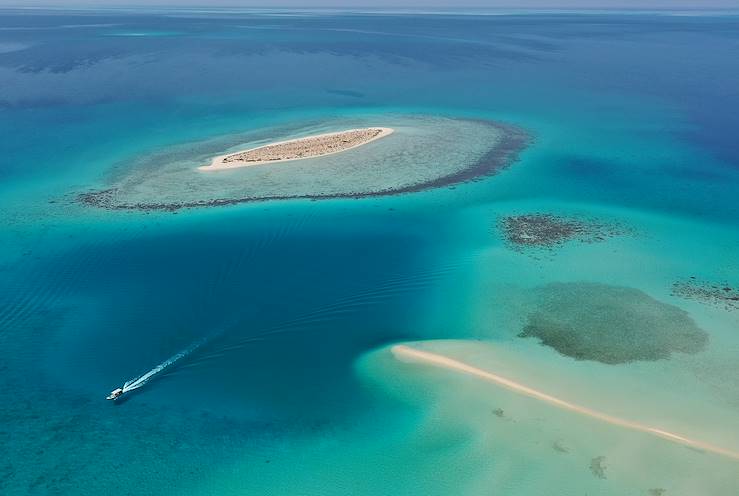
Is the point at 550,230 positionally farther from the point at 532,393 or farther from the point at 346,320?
the point at 346,320

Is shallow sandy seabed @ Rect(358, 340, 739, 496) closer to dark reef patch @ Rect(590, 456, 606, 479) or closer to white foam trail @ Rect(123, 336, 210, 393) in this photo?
dark reef patch @ Rect(590, 456, 606, 479)

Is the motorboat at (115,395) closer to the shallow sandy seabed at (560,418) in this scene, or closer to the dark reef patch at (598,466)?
the shallow sandy seabed at (560,418)

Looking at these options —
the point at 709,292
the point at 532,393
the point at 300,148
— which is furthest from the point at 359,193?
the point at 709,292

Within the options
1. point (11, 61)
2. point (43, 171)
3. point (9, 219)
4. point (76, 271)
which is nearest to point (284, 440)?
point (76, 271)

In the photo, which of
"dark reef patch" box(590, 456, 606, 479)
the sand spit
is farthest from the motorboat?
"dark reef patch" box(590, 456, 606, 479)

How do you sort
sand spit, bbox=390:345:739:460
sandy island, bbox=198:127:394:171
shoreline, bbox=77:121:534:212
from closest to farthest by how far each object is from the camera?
sand spit, bbox=390:345:739:460 < shoreline, bbox=77:121:534:212 < sandy island, bbox=198:127:394:171

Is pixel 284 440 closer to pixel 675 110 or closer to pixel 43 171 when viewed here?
pixel 43 171

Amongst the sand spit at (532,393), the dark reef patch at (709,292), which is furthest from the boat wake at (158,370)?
the dark reef patch at (709,292)
